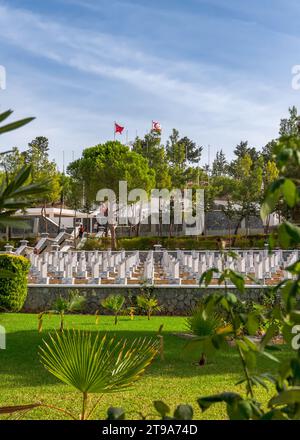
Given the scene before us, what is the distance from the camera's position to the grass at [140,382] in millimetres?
6004

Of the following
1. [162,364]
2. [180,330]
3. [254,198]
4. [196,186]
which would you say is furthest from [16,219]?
[196,186]

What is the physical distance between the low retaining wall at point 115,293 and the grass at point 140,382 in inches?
145

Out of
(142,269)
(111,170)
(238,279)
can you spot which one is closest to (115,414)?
(238,279)

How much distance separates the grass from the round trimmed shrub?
3.09 metres

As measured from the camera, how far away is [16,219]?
2105 millimetres

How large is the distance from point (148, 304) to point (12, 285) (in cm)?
361

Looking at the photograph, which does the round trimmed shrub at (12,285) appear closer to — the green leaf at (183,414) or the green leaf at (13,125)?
the green leaf at (13,125)

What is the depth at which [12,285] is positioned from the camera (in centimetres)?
1398

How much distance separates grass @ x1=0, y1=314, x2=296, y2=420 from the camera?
600cm

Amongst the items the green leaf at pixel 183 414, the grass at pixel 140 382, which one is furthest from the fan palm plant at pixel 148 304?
the green leaf at pixel 183 414

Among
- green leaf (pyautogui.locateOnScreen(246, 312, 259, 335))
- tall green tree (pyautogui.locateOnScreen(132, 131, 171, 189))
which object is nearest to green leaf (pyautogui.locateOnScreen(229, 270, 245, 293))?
green leaf (pyautogui.locateOnScreen(246, 312, 259, 335))

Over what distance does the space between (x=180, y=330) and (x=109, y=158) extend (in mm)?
35093

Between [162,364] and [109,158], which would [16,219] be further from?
[109,158]

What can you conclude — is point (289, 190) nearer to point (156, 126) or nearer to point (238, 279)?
point (238, 279)
